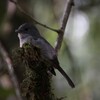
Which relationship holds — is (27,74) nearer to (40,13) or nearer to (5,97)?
(5,97)

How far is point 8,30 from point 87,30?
5.25 ft

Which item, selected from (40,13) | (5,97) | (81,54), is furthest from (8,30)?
(81,54)

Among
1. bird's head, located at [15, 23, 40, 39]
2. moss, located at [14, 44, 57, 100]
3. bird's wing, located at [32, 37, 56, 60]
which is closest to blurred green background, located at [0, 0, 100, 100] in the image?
bird's head, located at [15, 23, 40, 39]

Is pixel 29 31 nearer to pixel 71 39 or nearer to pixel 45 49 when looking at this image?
pixel 45 49

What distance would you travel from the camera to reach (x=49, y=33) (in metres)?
5.97

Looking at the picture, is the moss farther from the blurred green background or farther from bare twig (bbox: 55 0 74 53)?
the blurred green background

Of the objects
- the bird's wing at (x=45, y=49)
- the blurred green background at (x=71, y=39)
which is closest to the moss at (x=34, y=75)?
the bird's wing at (x=45, y=49)

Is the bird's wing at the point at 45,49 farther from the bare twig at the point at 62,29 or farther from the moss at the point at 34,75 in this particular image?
the moss at the point at 34,75

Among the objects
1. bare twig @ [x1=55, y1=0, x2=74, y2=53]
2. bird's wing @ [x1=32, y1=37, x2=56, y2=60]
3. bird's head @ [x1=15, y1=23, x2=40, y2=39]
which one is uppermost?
bare twig @ [x1=55, y1=0, x2=74, y2=53]

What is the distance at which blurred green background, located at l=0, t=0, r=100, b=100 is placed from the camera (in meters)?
4.96

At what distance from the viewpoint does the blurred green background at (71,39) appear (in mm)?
4957

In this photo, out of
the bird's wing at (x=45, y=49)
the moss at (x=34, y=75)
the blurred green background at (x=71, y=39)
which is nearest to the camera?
the moss at (x=34, y=75)

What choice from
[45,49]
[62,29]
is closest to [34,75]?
[45,49]

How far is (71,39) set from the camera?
241 inches
